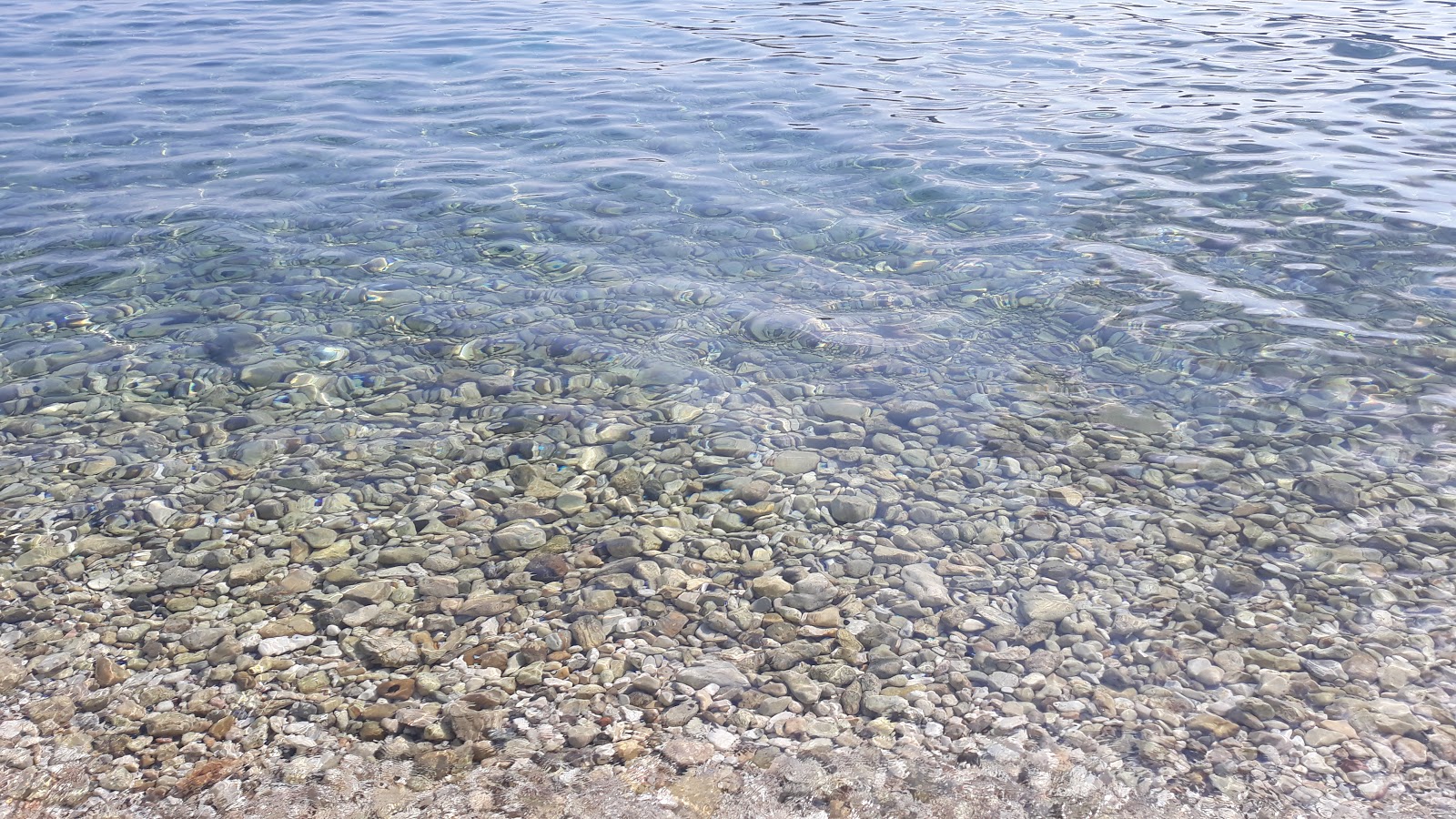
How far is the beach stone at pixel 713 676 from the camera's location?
13.2 ft

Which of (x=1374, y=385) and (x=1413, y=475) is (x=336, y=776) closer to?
(x=1413, y=475)

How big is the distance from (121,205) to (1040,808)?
9.26m

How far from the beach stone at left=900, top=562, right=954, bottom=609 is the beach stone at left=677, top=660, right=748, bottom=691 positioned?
0.97 metres

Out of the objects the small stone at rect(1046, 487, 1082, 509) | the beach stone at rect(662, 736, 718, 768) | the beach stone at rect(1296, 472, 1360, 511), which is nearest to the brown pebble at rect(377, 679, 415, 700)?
the beach stone at rect(662, 736, 718, 768)

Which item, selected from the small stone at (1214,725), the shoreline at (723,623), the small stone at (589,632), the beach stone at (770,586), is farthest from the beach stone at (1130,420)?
the small stone at (589,632)

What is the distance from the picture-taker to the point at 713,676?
407cm

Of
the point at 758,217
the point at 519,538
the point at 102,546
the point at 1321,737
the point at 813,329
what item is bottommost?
the point at 1321,737

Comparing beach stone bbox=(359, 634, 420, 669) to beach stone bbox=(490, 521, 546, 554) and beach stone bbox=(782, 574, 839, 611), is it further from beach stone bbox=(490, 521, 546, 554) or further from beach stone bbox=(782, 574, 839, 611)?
beach stone bbox=(782, 574, 839, 611)

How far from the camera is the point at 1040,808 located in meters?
3.47

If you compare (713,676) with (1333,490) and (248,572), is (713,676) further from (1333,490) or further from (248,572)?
(1333,490)

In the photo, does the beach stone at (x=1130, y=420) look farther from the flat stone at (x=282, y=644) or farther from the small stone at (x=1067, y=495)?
the flat stone at (x=282, y=644)

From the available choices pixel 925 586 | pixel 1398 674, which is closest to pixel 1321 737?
pixel 1398 674

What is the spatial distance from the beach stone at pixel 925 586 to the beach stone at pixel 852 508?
18.6 inches

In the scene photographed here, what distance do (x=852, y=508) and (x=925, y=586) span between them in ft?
2.33
